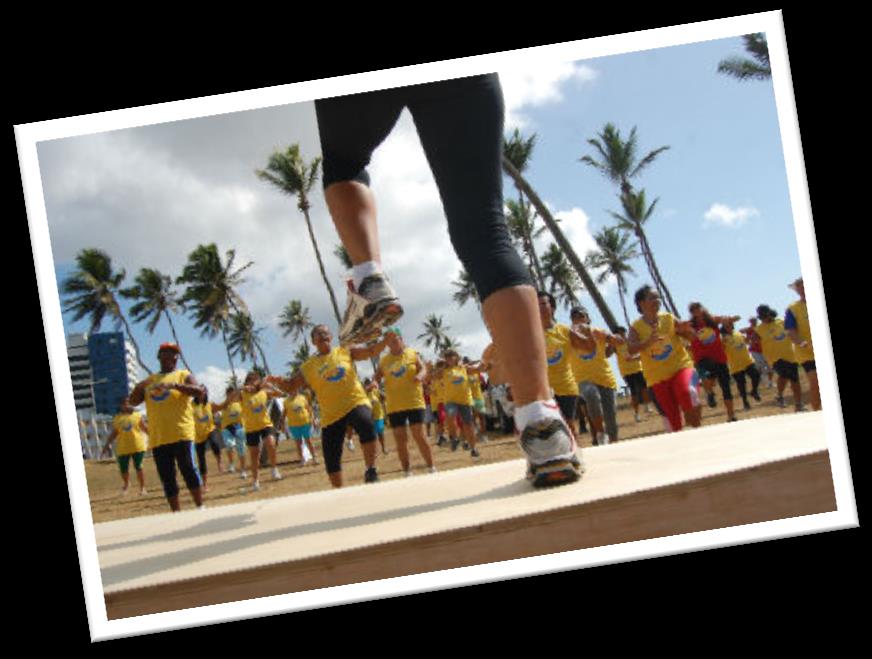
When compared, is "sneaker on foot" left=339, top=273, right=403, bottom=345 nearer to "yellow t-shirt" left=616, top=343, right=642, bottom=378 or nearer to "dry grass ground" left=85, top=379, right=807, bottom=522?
"dry grass ground" left=85, top=379, right=807, bottom=522

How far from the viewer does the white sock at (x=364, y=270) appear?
7.61 feet

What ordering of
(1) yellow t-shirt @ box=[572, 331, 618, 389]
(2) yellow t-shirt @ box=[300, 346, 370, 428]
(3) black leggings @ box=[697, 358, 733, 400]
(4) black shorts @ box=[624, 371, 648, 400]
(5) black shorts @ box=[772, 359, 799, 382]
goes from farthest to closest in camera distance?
(4) black shorts @ box=[624, 371, 648, 400] → (5) black shorts @ box=[772, 359, 799, 382] → (3) black leggings @ box=[697, 358, 733, 400] → (1) yellow t-shirt @ box=[572, 331, 618, 389] → (2) yellow t-shirt @ box=[300, 346, 370, 428]

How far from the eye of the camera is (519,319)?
1993 millimetres

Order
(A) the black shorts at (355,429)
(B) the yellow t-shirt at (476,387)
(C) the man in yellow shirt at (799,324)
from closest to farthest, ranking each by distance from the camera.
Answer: (A) the black shorts at (355,429), (C) the man in yellow shirt at (799,324), (B) the yellow t-shirt at (476,387)

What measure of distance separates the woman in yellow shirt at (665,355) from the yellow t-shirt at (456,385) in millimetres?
5441

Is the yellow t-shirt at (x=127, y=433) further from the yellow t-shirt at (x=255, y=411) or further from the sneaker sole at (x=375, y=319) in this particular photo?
the sneaker sole at (x=375, y=319)

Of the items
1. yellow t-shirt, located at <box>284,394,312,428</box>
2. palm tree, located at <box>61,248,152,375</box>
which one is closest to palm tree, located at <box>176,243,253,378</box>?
palm tree, located at <box>61,248,152,375</box>

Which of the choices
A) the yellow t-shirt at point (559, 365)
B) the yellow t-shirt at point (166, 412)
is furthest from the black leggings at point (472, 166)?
the yellow t-shirt at point (166, 412)

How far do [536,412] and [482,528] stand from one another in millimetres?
453

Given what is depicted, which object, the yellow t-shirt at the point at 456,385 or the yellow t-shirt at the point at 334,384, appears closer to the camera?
the yellow t-shirt at the point at 334,384

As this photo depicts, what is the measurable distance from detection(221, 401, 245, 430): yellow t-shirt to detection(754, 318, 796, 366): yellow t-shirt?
9.97m

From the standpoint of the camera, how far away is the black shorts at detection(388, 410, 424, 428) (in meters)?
8.94

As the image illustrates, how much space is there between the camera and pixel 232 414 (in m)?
15.4

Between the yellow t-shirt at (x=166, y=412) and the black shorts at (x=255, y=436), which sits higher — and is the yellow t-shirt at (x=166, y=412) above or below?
above
